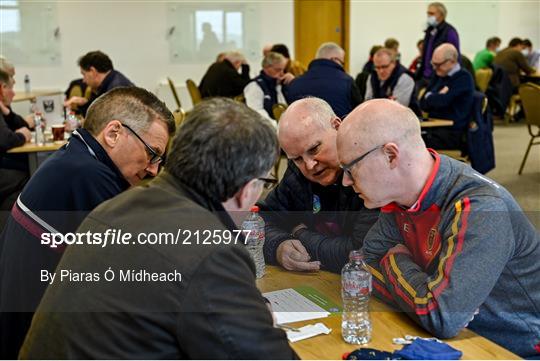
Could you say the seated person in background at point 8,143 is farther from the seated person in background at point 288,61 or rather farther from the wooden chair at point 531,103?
the wooden chair at point 531,103

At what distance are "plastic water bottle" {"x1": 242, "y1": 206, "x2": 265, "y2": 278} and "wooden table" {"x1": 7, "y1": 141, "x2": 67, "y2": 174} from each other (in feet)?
9.76

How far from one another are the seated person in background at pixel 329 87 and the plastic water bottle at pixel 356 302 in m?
3.69

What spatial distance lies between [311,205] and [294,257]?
1.25 ft

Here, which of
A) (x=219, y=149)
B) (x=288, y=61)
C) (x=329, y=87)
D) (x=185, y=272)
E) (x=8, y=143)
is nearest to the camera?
(x=185, y=272)

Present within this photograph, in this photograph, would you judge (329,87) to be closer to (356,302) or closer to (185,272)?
(356,302)

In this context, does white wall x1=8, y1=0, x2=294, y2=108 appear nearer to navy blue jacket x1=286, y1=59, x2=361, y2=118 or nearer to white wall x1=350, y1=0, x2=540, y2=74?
white wall x1=350, y1=0, x2=540, y2=74

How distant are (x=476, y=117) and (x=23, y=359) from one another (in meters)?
5.15

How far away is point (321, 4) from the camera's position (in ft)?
37.7

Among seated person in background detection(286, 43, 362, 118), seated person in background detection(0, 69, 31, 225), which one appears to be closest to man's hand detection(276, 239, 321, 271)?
seated person in background detection(0, 69, 31, 225)

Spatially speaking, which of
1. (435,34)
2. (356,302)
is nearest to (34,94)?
(435,34)

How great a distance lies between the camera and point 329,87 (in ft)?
18.1

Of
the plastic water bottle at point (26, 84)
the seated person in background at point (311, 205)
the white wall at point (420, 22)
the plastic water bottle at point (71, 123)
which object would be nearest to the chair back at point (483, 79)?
the white wall at point (420, 22)

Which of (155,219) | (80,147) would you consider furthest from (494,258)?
(80,147)

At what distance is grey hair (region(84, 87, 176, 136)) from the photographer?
2039 millimetres
